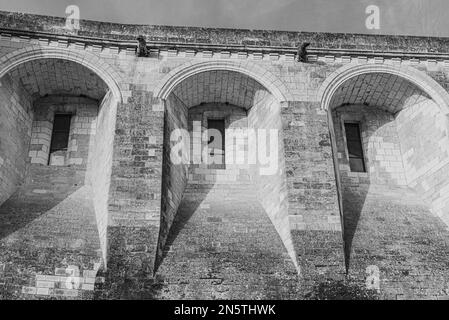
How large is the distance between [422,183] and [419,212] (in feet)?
2.51

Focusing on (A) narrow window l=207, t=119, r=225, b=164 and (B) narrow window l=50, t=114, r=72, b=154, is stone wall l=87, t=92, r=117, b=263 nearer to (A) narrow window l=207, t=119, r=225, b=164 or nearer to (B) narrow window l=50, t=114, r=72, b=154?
(B) narrow window l=50, t=114, r=72, b=154

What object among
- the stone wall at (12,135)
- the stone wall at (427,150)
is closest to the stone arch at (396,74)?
the stone wall at (427,150)

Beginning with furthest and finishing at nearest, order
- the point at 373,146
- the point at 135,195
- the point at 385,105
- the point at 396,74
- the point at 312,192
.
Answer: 1. the point at 385,105
2. the point at 373,146
3. the point at 396,74
4. the point at 312,192
5. the point at 135,195

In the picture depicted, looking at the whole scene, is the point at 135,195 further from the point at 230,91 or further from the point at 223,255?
the point at 230,91

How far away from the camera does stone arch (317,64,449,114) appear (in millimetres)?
10812

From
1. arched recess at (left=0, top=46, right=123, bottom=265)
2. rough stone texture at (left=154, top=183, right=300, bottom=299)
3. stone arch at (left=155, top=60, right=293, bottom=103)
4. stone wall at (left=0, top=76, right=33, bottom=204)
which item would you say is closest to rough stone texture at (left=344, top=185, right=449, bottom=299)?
rough stone texture at (left=154, top=183, right=300, bottom=299)

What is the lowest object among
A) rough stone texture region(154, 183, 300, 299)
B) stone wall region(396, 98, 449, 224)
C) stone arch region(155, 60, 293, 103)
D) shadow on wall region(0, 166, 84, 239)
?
rough stone texture region(154, 183, 300, 299)

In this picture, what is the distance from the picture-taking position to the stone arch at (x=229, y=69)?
10.5 metres

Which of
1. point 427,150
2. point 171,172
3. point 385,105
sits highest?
point 385,105

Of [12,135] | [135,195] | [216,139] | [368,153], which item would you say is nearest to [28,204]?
[12,135]

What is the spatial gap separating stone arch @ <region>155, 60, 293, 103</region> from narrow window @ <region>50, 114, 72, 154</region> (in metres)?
2.49

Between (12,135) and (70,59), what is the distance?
1.99 m

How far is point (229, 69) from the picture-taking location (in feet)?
35.4

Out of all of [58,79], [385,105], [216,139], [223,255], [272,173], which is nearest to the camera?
[223,255]
